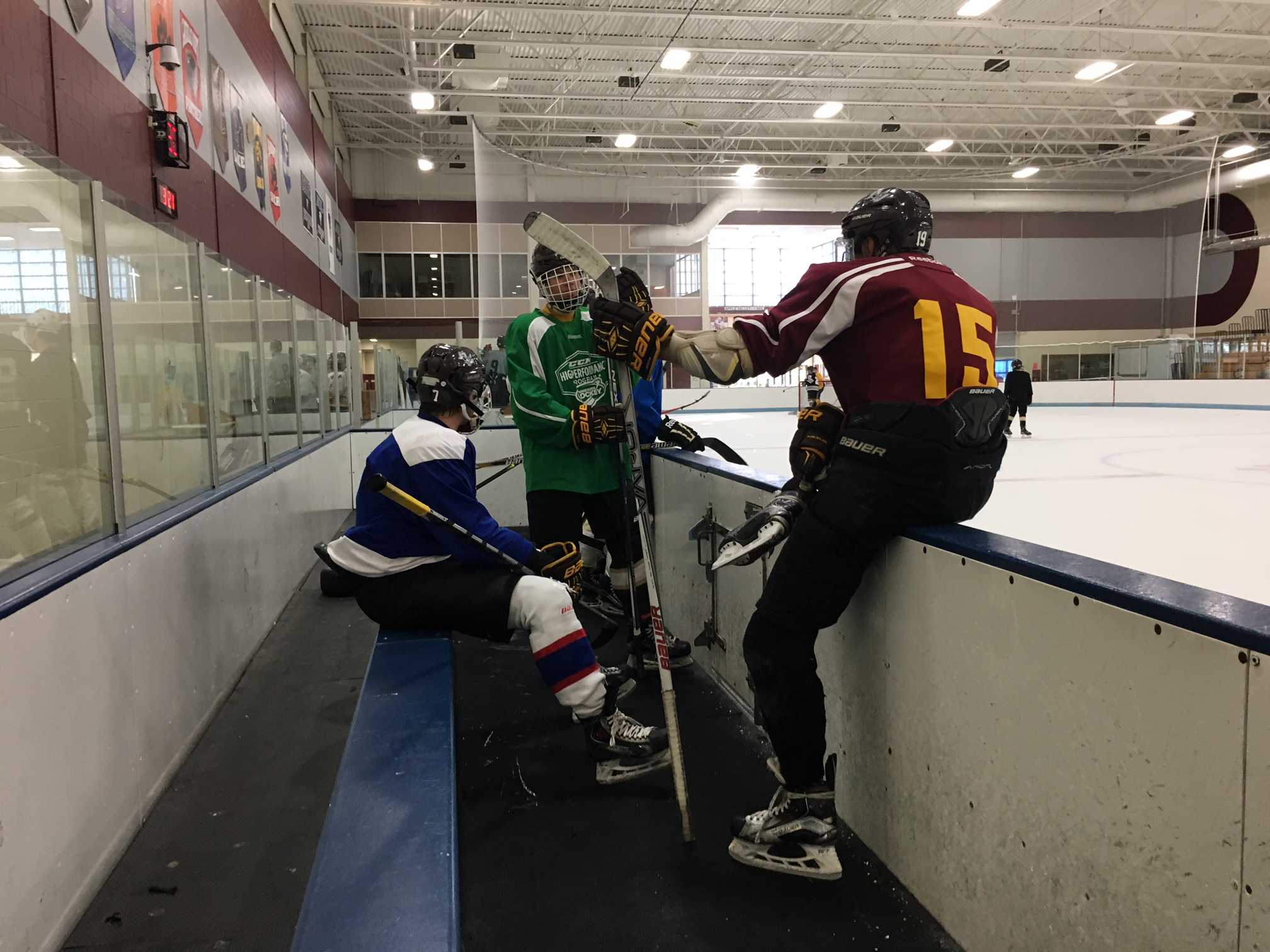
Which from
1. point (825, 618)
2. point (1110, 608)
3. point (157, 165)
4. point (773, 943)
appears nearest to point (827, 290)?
point (825, 618)

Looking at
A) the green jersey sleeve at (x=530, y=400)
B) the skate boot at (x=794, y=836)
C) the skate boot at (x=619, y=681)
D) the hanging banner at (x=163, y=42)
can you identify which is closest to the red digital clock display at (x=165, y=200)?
the hanging banner at (x=163, y=42)

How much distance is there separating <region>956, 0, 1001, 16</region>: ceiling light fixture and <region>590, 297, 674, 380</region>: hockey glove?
9894 mm

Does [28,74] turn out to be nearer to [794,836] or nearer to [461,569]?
[461,569]

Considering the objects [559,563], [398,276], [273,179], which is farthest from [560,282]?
[398,276]

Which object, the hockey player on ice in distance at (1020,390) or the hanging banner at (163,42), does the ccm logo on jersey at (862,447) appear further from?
the hockey player on ice in distance at (1020,390)

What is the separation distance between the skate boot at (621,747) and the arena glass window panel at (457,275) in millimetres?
16779

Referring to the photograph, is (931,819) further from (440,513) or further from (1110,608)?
(440,513)

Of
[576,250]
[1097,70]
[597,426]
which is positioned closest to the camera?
[576,250]

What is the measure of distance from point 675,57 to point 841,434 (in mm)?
10385

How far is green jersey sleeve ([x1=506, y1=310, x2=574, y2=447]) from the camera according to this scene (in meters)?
2.67

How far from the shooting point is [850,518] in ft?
5.04

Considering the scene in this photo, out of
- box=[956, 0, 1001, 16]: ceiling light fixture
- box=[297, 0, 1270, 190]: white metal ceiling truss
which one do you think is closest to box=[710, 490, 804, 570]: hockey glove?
box=[297, 0, 1270, 190]: white metal ceiling truss

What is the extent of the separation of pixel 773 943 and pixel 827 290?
1.20m

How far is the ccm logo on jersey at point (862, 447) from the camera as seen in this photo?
59.0 inches
